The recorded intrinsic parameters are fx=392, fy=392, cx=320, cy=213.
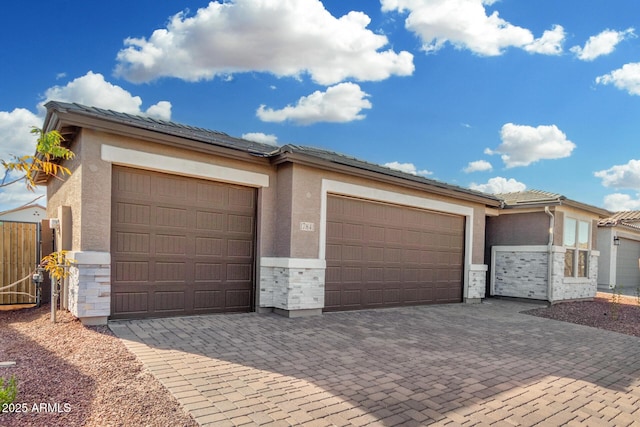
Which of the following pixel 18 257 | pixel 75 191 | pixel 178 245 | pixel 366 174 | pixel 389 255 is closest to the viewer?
pixel 75 191

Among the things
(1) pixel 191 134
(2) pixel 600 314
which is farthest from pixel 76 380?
(2) pixel 600 314

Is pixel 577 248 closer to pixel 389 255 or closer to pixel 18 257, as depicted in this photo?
pixel 389 255

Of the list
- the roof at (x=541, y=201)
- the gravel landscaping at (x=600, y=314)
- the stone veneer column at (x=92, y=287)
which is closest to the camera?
the stone veneer column at (x=92, y=287)

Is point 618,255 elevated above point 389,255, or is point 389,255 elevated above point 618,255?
point 389,255

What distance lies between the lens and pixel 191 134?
750cm

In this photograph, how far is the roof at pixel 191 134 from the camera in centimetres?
615

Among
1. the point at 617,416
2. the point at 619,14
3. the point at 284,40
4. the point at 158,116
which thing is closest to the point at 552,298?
the point at 619,14

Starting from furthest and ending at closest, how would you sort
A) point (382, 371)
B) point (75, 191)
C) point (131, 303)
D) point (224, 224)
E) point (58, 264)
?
point (224, 224) → point (131, 303) → point (75, 191) → point (58, 264) → point (382, 371)

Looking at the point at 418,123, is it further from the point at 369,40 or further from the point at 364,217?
the point at 364,217

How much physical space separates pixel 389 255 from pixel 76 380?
737 cm

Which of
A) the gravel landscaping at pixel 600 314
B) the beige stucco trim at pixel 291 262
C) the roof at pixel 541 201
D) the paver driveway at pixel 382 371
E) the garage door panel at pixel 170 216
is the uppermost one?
the roof at pixel 541 201

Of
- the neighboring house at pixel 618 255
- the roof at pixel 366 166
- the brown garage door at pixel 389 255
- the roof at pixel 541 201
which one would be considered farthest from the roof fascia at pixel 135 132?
the neighboring house at pixel 618 255

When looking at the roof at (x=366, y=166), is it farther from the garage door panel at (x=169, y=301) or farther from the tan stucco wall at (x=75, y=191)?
the tan stucco wall at (x=75, y=191)

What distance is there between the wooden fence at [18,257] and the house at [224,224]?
789mm
